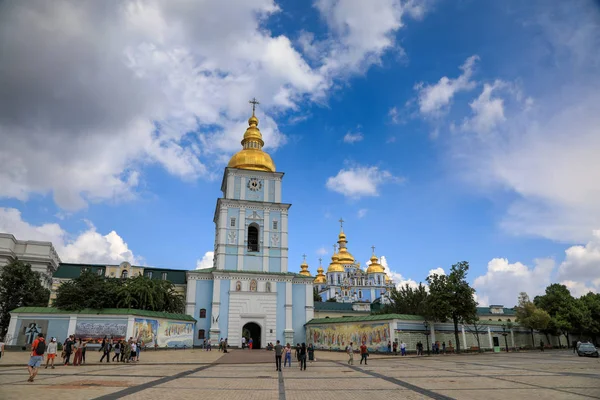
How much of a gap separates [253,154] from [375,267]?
56.6m

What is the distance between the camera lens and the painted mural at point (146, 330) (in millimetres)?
34562

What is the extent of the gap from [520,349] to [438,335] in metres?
14.3

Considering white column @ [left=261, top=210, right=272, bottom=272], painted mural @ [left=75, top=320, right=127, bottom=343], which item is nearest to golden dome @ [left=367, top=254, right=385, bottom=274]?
white column @ [left=261, top=210, right=272, bottom=272]

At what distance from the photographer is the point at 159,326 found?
37094 millimetres

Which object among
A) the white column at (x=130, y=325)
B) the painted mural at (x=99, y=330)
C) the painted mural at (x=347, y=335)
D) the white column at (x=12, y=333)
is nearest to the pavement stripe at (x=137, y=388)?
the white column at (x=130, y=325)

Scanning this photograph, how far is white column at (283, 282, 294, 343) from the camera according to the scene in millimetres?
44844

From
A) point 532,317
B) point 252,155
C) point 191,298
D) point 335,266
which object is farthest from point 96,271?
point 335,266

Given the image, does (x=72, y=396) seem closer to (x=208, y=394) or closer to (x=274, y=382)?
(x=208, y=394)

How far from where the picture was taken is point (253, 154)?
5147cm

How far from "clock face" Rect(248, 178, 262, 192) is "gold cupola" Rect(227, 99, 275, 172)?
1406mm

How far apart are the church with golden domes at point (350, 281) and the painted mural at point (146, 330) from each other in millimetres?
56848

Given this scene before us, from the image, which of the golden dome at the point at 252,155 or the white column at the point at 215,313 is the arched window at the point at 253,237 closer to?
the white column at the point at 215,313

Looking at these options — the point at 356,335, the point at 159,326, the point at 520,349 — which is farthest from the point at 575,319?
the point at 159,326

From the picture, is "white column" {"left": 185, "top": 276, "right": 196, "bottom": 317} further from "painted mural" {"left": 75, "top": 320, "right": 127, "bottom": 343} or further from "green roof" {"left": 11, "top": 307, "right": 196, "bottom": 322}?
"painted mural" {"left": 75, "top": 320, "right": 127, "bottom": 343}
